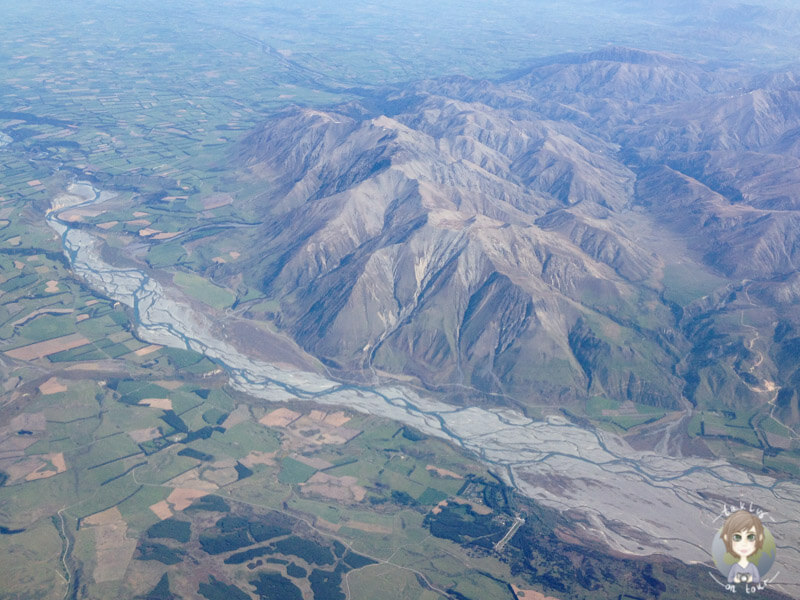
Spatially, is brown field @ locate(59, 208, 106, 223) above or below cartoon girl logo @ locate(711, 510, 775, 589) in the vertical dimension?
below

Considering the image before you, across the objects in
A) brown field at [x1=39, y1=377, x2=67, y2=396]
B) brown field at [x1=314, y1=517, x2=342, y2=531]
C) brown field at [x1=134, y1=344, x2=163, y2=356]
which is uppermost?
brown field at [x1=39, y1=377, x2=67, y2=396]

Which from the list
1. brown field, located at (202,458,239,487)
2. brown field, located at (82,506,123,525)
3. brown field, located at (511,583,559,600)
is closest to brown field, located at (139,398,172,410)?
brown field, located at (202,458,239,487)

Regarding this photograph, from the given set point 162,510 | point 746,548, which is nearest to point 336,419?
point 162,510

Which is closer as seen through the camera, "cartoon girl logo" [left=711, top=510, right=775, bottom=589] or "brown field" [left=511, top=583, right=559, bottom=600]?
"cartoon girl logo" [left=711, top=510, right=775, bottom=589]

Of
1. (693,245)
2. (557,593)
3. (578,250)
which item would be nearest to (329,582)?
(557,593)

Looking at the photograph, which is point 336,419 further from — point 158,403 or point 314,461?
point 158,403

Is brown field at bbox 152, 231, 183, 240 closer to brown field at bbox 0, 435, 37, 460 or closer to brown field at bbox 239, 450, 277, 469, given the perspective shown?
brown field at bbox 0, 435, 37, 460
